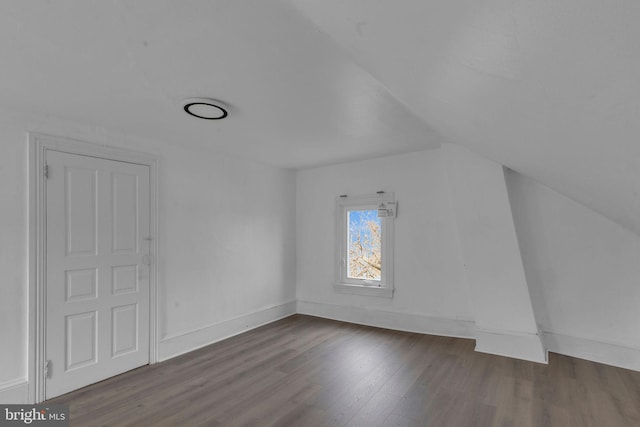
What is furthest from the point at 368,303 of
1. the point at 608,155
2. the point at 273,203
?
the point at 608,155

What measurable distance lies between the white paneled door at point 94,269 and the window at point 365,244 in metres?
2.57

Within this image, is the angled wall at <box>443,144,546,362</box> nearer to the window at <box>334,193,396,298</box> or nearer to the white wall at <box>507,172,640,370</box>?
the white wall at <box>507,172,640,370</box>

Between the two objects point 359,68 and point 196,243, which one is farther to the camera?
point 196,243

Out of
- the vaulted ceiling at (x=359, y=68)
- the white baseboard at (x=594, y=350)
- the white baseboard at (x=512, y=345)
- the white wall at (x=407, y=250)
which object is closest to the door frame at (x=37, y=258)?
the vaulted ceiling at (x=359, y=68)

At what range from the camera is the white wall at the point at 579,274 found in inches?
123

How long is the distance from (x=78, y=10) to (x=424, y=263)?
155 inches

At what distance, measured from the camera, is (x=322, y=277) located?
5.04m

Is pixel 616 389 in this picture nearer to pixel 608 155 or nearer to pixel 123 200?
pixel 608 155

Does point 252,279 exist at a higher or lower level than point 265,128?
lower

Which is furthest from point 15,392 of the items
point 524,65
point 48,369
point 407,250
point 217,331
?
point 407,250

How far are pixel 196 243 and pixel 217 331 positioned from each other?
44.1 inches

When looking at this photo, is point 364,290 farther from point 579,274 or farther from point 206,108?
point 206,108

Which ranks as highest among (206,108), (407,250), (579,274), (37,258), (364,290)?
(206,108)

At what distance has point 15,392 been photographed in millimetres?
2486
